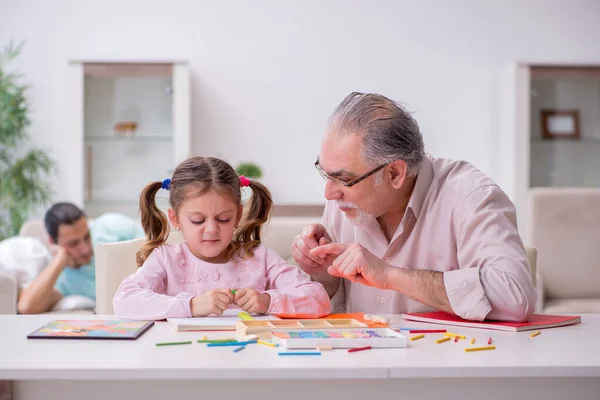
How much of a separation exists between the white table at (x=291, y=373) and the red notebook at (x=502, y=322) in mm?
245

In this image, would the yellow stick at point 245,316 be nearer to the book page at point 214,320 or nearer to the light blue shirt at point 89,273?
the book page at point 214,320

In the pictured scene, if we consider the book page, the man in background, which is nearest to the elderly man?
the book page

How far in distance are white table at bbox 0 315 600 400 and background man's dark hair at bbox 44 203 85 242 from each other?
99.6 inches

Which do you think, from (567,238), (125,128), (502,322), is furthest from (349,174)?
(125,128)

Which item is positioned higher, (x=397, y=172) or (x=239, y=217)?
(x=397, y=172)

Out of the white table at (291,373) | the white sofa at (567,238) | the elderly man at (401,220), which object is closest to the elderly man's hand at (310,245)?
the elderly man at (401,220)

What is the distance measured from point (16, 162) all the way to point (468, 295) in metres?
3.91

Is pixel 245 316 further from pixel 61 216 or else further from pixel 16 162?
pixel 16 162

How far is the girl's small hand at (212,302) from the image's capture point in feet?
5.46

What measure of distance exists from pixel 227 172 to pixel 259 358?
81cm

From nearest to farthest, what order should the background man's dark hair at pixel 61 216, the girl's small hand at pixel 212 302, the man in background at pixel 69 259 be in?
the girl's small hand at pixel 212 302
the man in background at pixel 69 259
the background man's dark hair at pixel 61 216

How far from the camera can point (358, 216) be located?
6.53ft

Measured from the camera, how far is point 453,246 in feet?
6.43

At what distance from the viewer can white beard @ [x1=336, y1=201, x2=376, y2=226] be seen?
1.97 m
